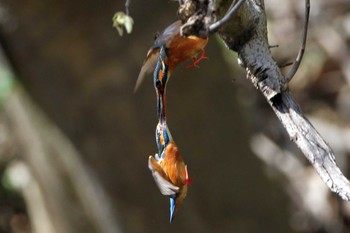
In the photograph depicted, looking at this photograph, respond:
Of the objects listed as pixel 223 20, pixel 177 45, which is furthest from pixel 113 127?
pixel 223 20

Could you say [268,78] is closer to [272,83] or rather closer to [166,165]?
[272,83]

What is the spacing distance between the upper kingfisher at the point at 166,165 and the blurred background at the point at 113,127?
1823 mm

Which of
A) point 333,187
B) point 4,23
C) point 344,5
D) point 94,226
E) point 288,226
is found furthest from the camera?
point 344,5

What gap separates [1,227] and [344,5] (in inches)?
83.0

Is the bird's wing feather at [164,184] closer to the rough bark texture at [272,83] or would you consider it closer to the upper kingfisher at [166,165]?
the upper kingfisher at [166,165]

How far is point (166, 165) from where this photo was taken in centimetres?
107

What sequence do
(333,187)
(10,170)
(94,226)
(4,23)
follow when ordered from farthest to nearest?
(10,170) < (94,226) < (4,23) < (333,187)

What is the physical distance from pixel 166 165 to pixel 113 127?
2.30 m

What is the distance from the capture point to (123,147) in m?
3.38

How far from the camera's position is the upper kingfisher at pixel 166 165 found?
1.05 metres

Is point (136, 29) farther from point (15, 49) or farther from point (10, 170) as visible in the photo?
point (10, 170)

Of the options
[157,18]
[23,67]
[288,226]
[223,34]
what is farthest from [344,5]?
[223,34]

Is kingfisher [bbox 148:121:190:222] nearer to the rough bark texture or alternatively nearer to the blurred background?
the rough bark texture

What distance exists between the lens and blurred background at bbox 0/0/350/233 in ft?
10.6
